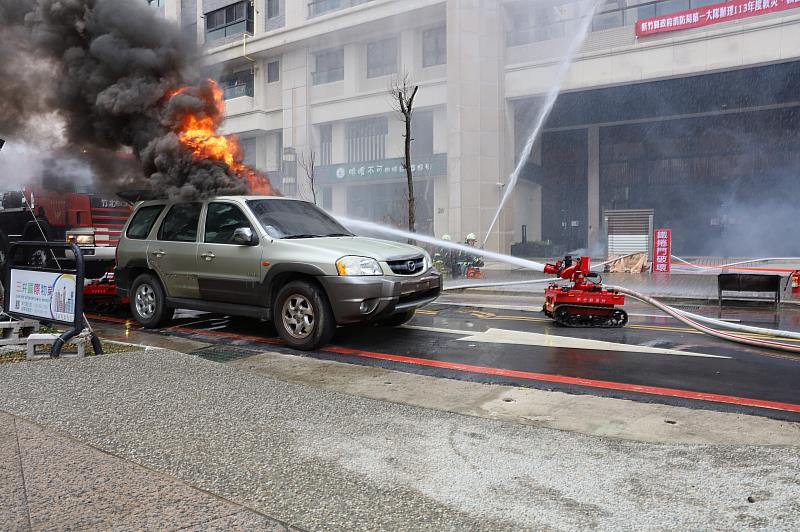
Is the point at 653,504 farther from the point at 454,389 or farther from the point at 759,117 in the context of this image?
the point at 759,117

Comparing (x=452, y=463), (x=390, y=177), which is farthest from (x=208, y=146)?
(x=390, y=177)

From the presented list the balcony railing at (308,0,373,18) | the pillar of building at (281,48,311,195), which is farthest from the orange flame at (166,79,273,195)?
the pillar of building at (281,48,311,195)

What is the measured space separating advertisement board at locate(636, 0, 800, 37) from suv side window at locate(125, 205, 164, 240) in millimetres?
20121

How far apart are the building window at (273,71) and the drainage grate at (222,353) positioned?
27696 mm

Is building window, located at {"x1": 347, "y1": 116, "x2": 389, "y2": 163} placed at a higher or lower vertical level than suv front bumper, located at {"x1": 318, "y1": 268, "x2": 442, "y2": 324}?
higher

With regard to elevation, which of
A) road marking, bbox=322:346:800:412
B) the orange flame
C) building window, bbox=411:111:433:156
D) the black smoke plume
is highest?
building window, bbox=411:111:433:156

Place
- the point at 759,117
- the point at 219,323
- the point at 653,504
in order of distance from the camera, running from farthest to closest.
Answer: the point at 759,117 → the point at 219,323 → the point at 653,504

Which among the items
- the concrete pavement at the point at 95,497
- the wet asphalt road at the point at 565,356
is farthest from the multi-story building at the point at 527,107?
the concrete pavement at the point at 95,497

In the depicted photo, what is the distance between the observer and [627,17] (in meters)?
22.5

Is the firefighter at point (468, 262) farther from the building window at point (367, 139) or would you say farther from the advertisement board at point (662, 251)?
the building window at point (367, 139)

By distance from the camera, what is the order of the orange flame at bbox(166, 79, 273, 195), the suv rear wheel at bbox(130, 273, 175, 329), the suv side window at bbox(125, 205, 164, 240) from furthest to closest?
1. the orange flame at bbox(166, 79, 273, 195)
2. the suv side window at bbox(125, 205, 164, 240)
3. the suv rear wheel at bbox(130, 273, 175, 329)

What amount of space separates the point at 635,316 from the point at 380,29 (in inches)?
856

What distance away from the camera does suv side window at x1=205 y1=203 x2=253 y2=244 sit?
7.20 meters

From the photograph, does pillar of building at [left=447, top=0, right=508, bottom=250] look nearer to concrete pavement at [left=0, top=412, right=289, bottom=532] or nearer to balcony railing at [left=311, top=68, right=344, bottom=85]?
balcony railing at [left=311, top=68, right=344, bottom=85]
